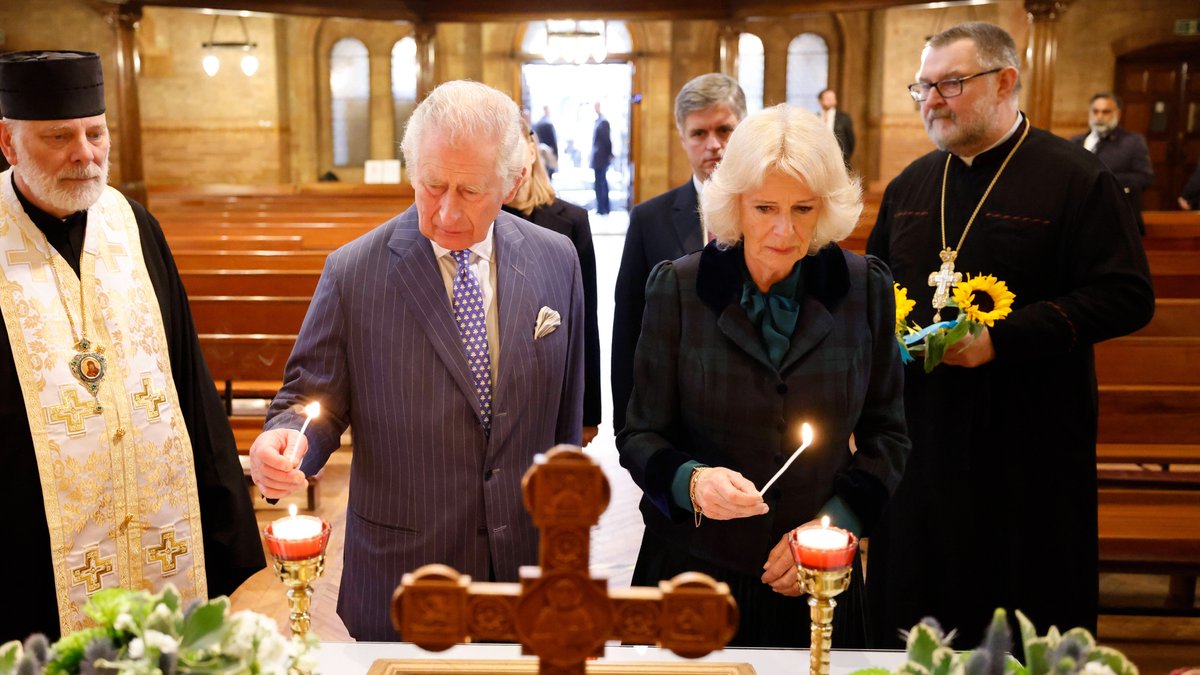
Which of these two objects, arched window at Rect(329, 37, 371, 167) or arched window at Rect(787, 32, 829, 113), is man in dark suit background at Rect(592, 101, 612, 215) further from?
arched window at Rect(329, 37, 371, 167)

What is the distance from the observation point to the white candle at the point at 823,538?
1.34 meters

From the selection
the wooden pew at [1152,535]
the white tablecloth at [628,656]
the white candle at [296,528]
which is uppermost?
the white candle at [296,528]

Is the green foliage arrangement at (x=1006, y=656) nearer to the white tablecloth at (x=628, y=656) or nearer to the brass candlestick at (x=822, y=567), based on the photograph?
the brass candlestick at (x=822, y=567)

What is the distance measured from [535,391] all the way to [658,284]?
0.32m

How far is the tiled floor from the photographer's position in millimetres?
3985

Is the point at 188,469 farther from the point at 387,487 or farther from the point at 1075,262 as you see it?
the point at 1075,262

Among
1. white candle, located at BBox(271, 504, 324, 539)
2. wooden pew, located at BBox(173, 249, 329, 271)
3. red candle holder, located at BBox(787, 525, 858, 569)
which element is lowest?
red candle holder, located at BBox(787, 525, 858, 569)

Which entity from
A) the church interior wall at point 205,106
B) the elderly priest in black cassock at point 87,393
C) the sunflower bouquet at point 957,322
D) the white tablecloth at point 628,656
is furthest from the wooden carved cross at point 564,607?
the church interior wall at point 205,106

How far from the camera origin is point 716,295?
204 centimetres

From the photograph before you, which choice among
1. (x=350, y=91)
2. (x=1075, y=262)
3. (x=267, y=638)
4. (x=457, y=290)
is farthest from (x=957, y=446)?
(x=350, y=91)

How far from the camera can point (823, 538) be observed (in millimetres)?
1368

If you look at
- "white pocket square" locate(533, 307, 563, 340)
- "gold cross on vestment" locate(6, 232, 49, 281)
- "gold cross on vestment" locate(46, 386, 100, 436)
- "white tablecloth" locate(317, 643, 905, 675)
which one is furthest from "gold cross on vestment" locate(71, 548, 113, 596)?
"white pocket square" locate(533, 307, 563, 340)

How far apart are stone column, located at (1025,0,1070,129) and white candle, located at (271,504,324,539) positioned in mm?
12096

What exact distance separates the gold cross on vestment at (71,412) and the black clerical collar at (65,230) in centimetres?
28
